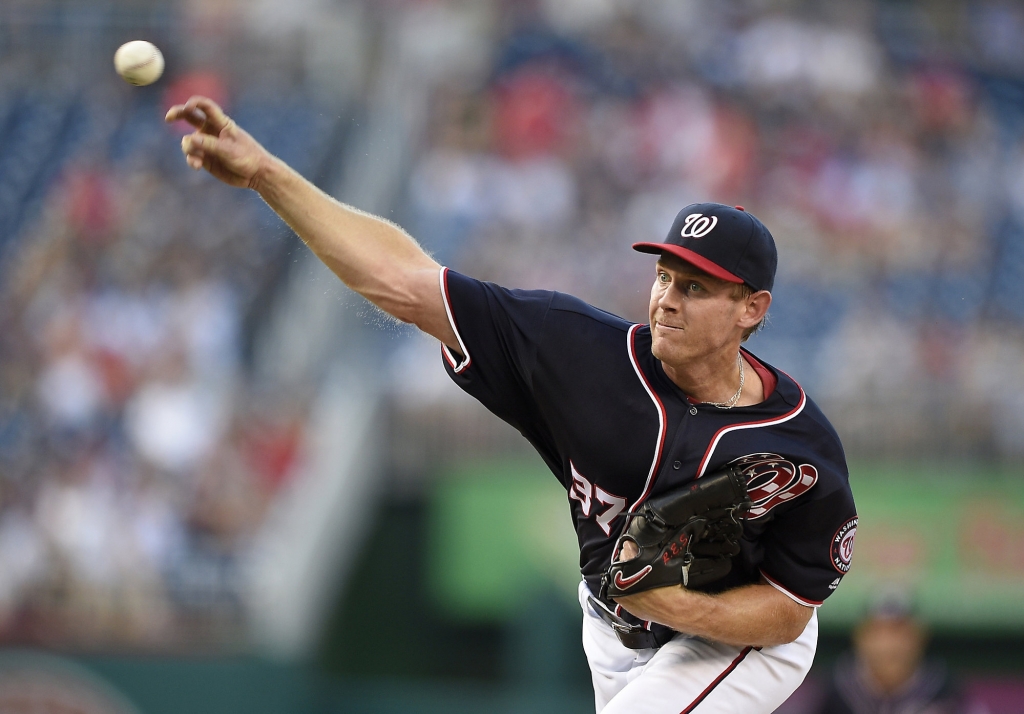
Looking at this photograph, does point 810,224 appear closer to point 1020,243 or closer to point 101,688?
point 1020,243

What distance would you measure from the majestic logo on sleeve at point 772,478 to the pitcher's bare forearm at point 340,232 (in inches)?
32.5

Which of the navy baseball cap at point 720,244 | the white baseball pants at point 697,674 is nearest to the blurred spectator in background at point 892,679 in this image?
the white baseball pants at point 697,674

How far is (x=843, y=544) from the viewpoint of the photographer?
3.75 metres

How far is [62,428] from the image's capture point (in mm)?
9672

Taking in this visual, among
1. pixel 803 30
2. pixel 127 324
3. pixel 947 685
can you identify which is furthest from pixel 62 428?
pixel 803 30

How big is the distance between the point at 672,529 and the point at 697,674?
1.67ft

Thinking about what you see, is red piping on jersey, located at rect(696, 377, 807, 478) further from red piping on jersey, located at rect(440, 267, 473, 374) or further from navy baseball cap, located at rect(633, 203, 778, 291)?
red piping on jersey, located at rect(440, 267, 473, 374)

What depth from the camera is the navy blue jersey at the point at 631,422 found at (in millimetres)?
3547

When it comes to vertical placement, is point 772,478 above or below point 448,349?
below

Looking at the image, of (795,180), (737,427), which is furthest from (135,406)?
(737,427)

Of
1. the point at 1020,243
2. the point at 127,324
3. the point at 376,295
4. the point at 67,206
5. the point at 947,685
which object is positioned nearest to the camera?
the point at 376,295

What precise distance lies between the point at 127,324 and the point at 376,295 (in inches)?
283

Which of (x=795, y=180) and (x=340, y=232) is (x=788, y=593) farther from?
(x=795, y=180)

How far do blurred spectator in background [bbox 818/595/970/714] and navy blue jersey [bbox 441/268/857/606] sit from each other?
2806mm
